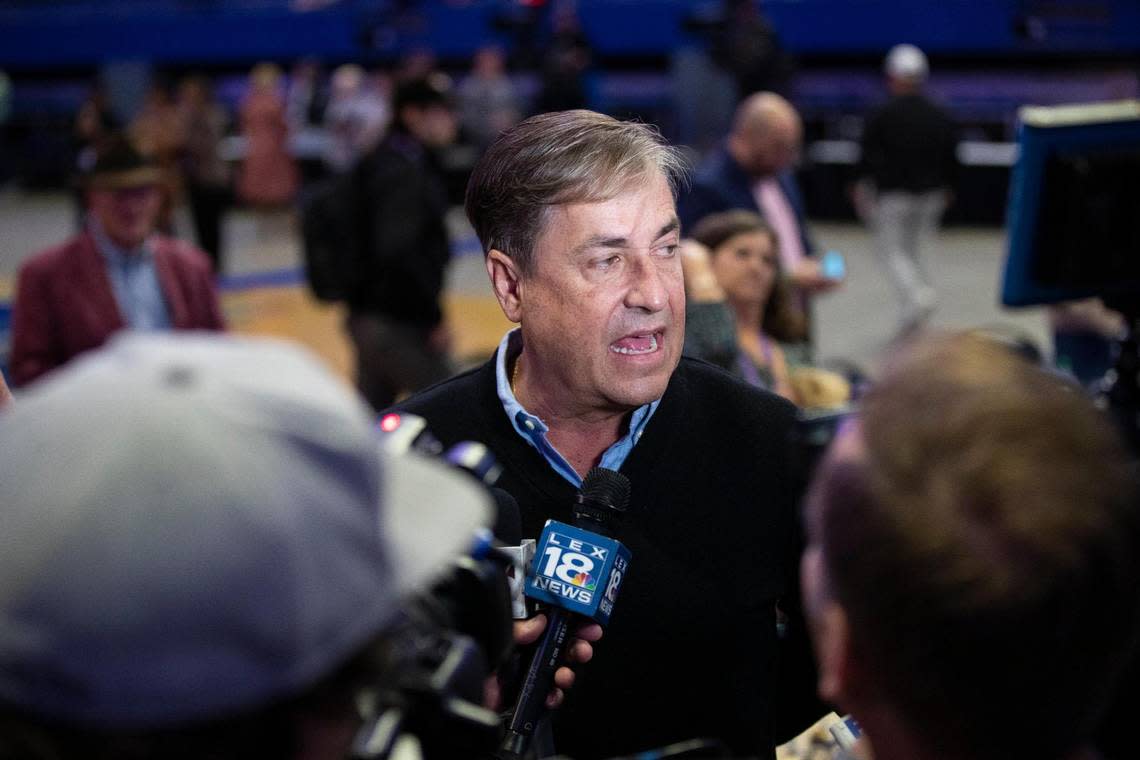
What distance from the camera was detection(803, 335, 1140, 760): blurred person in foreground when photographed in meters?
1.02

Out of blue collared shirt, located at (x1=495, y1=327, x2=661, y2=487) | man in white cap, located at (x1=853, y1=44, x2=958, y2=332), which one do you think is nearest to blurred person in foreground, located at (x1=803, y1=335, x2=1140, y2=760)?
blue collared shirt, located at (x1=495, y1=327, x2=661, y2=487)

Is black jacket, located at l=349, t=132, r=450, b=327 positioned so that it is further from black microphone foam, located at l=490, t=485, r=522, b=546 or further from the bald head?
black microphone foam, located at l=490, t=485, r=522, b=546

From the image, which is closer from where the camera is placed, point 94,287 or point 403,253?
point 94,287

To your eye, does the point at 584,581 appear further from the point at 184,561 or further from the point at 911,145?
the point at 911,145

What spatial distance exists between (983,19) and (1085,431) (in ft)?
48.4

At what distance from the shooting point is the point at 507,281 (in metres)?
2.11

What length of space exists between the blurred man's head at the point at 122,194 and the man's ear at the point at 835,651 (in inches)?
154

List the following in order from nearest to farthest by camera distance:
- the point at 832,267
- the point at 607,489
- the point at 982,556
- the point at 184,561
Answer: the point at 184,561 < the point at 982,556 < the point at 607,489 < the point at 832,267

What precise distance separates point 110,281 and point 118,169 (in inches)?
17.6

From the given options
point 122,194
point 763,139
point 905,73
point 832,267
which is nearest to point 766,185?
point 763,139

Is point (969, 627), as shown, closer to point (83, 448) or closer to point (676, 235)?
point (83, 448)

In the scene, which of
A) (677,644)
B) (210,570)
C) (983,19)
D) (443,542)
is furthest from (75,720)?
(983,19)

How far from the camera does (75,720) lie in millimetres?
861

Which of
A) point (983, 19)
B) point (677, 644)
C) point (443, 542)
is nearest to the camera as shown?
point (443, 542)
